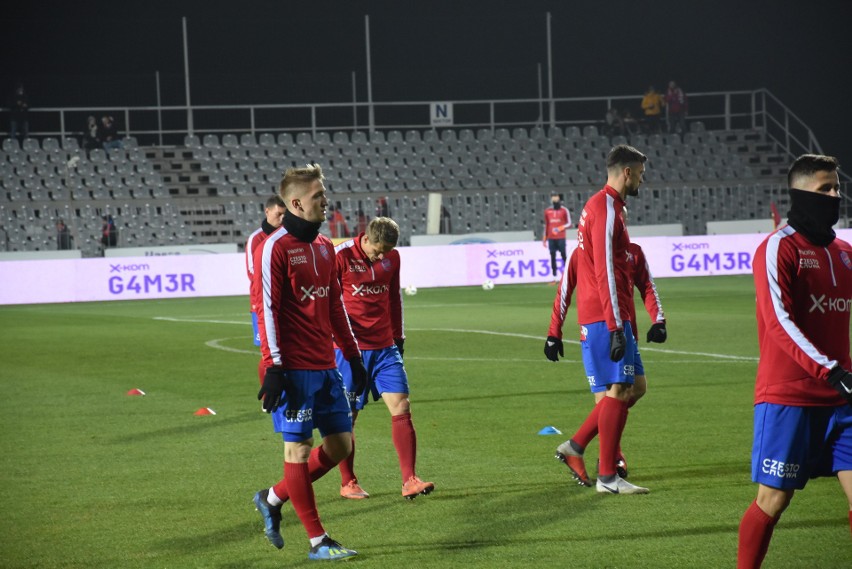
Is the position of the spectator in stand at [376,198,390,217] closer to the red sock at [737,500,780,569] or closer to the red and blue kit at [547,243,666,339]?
the red and blue kit at [547,243,666,339]

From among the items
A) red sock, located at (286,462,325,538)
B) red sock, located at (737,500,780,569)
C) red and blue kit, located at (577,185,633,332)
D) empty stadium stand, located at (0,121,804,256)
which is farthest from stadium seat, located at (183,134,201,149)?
red sock, located at (737,500,780,569)

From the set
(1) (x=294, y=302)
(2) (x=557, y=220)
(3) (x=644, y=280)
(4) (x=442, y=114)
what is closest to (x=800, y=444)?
(1) (x=294, y=302)

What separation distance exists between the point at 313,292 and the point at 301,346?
0.29 meters

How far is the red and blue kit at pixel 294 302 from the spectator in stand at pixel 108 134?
30.9 metres

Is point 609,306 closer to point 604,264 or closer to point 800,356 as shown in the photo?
point 604,264

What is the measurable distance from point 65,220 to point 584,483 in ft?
89.8

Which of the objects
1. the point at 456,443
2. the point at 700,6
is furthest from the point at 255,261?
the point at 700,6

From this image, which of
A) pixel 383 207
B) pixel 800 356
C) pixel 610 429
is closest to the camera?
pixel 800 356

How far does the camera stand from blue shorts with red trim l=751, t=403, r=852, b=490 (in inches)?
189

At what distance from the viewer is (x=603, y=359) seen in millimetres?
7633

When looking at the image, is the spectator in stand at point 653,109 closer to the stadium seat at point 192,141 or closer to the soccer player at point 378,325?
the stadium seat at point 192,141

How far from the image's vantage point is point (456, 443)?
9492 mm

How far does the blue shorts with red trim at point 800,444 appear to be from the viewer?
4.80 meters

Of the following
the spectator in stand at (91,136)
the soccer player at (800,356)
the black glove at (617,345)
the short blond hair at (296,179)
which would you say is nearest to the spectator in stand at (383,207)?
the spectator in stand at (91,136)
